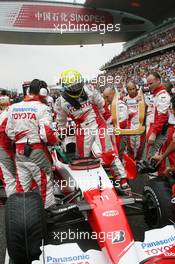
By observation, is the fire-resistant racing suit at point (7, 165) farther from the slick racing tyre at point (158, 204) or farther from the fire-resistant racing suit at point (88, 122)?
the slick racing tyre at point (158, 204)

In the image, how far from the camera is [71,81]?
4.43 m

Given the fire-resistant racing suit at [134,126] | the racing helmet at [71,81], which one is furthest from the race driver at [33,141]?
the fire-resistant racing suit at [134,126]

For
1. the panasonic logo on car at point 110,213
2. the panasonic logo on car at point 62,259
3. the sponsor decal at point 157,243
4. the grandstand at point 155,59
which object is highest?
the grandstand at point 155,59

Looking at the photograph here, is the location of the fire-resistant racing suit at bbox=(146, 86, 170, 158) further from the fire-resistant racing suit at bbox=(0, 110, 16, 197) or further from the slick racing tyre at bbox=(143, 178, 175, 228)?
the fire-resistant racing suit at bbox=(0, 110, 16, 197)

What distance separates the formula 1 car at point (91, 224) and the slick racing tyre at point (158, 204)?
0.06m

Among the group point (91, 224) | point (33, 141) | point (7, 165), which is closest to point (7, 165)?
point (7, 165)

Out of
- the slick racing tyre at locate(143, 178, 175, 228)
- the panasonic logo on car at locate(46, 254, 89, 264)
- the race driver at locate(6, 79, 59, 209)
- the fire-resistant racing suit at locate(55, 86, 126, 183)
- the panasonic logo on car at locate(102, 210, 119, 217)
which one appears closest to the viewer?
the panasonic logo on car at locate(46, 254, 89, 264)

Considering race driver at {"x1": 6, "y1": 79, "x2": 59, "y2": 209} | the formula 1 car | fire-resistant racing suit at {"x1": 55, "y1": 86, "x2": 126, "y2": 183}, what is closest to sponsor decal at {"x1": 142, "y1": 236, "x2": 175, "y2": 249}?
the formula 1 car

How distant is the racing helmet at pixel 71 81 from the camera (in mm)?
4426

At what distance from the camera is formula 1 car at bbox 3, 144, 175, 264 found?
2740 mm

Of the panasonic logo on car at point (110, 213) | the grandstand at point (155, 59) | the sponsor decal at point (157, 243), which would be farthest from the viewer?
the grandstand at point (155, 59)

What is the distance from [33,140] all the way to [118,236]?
1540mm

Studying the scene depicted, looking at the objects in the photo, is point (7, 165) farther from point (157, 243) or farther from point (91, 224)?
point (157, 243)

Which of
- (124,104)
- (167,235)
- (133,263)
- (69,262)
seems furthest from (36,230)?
(124,104)
